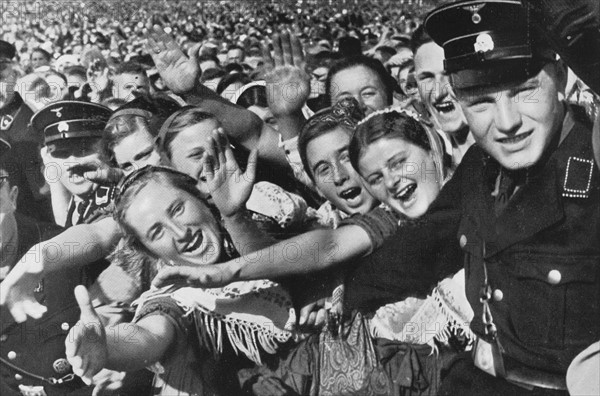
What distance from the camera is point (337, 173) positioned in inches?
132

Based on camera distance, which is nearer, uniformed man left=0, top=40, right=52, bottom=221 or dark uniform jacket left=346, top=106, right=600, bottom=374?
dark uniform jacket left=346, top=106, right=600, bottom=374

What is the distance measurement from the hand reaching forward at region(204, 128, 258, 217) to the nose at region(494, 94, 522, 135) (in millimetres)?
981

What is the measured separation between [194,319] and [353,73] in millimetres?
1198

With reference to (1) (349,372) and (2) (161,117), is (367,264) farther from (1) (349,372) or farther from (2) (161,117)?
(2) (161,117)

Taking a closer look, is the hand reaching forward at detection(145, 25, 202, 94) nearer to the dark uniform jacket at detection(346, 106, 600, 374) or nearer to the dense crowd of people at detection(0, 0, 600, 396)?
the dense crowd of people at detection(0, 0, 600, 396)

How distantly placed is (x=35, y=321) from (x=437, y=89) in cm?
192

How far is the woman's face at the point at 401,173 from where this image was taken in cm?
331

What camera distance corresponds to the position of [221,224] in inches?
131

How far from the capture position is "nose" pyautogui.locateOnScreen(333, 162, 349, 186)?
11.0 feet

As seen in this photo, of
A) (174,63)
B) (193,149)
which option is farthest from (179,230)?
(174,63)

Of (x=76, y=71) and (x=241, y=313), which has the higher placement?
(x=76, y=71)

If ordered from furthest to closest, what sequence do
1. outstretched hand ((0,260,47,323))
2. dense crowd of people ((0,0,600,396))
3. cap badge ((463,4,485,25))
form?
outstretched hand ((0,260,47,323))
dense crowd of people ((0,0,600,396))
cap badge ((463,4,485,25))

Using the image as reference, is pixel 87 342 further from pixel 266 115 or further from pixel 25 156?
pixel 266 115

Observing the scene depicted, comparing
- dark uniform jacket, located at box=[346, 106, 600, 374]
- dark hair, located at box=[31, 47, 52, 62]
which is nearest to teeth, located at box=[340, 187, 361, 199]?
dark uniform jacket, located at box=[346, 106, 600, 374]
